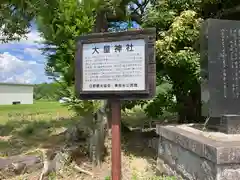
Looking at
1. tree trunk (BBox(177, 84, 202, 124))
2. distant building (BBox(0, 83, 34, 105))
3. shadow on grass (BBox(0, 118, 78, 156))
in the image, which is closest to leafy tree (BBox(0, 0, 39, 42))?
shadow on grass (BBox(0, 118, 78, 156))

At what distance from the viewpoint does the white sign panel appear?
3.37 metres

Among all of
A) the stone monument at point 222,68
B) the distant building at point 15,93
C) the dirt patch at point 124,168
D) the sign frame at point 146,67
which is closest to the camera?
the sign frame at point 146,67

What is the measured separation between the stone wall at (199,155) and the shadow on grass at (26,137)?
3.59m

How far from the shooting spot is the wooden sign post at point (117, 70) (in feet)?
11.0

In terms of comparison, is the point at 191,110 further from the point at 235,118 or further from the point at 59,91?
the point at 59,91

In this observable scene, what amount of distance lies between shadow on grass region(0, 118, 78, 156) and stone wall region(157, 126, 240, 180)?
141 inches

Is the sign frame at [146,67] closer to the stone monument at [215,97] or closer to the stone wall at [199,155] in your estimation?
the stone wall at [199,155]

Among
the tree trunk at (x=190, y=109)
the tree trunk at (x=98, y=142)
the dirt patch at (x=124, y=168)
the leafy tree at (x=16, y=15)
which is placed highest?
the leafy tree at (x=16, y=15)

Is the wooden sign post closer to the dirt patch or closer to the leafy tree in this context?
the dirt patch

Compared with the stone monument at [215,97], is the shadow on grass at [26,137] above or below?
below

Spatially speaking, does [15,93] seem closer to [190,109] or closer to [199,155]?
[190,109]

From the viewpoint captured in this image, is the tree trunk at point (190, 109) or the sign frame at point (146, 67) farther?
the tree trunk at point (190, 109)

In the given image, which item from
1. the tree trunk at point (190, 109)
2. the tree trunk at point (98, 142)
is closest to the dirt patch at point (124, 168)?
the tree trunk at point (98, 142)

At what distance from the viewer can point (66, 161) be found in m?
5.45
